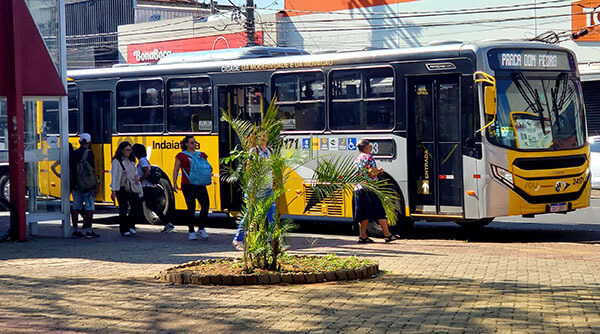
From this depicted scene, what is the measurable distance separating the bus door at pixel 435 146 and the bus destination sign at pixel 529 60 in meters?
0.71

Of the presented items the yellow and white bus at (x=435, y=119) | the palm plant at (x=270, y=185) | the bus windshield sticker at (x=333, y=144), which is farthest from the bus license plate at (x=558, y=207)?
the palm plant at (x=270, y=185)

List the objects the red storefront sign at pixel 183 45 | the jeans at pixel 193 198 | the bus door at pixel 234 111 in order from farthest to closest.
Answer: the red storefront sign at pixel 183 45 < the bus door at pixel 234 111 < the jeans at pixel 193 198

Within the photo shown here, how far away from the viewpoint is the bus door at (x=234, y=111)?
58.9 ft

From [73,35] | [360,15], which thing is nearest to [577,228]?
[360,15]

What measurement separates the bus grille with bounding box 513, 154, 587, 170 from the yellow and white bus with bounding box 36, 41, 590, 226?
0.02m

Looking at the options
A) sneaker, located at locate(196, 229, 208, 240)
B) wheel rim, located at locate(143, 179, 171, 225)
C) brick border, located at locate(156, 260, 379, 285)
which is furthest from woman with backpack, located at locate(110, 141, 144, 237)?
brick border, located at locate(156, 260, 379, 285)

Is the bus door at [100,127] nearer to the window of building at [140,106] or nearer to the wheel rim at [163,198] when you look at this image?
the window of building at [140,106]

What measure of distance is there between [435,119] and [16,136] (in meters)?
6.68

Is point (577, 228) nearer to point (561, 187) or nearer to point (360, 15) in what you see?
point (561, 187)

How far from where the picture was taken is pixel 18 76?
15039mm

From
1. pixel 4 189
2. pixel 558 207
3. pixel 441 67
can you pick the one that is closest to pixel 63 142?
pixel 4 189

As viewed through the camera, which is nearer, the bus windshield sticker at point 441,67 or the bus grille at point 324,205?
the bus windshield sticker at point 441,67

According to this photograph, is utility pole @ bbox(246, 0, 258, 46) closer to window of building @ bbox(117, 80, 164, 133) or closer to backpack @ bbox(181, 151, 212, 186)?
window of building @ bbox(117, 80, 164, 133)

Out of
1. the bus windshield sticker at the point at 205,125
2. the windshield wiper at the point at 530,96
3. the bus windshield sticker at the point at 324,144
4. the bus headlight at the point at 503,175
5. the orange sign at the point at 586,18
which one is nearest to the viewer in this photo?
the bus headlight at the point at 503,175
